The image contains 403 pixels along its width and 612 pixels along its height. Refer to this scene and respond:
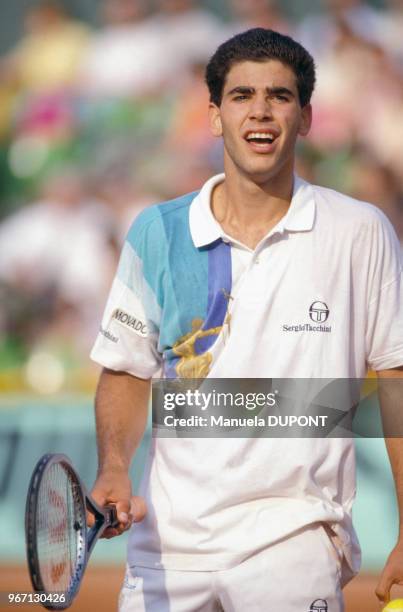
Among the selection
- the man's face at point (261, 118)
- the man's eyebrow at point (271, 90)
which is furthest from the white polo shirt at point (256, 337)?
the man's eyebrow at point (271, 90)

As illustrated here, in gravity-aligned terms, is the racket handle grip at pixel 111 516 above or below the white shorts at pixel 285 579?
above

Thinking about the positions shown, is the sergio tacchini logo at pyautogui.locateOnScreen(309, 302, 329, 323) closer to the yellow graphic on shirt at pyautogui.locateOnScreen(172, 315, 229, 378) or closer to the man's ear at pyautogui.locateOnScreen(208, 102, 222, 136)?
the yellow graphic on shirt at pyautogui.locateOnScreen(172, 315, 229, 378)

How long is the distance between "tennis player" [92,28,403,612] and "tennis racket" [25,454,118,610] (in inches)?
3.5

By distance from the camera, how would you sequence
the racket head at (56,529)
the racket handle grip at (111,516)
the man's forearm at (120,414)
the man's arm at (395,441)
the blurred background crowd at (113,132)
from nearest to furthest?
the racket head at (56,529)
the racket handle grip at (111,516)
the man's arm at (395,441)
the man's forearm at (120,414)
the blurred background crowd at (113,132)

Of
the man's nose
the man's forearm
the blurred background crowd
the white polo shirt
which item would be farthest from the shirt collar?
the blurred background crowd

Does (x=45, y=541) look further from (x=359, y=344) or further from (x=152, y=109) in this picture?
(x=152, y=109)

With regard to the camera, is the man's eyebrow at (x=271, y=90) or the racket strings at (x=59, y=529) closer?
the racket strings at (x=59, y=529)

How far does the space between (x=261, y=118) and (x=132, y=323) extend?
2.04 ft

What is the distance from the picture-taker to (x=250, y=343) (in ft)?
10.5

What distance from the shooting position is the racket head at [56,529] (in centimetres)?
279

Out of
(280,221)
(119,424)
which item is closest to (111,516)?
(119,424)

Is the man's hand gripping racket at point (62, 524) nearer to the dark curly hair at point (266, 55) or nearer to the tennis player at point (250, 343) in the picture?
the tennis player at point (250, 343)

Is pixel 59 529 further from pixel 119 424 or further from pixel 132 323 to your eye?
pixel 132 323

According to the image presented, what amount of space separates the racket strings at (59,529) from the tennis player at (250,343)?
102mm
